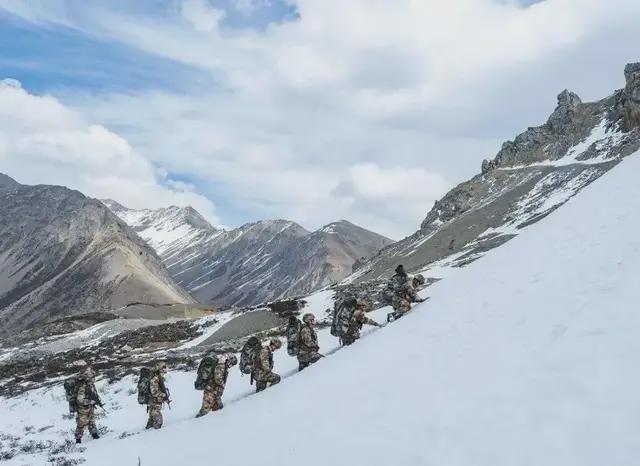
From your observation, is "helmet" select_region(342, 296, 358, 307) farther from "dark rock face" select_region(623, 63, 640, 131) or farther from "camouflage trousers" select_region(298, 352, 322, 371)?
"dark rock face" select_region(623, 63, 640, 131)

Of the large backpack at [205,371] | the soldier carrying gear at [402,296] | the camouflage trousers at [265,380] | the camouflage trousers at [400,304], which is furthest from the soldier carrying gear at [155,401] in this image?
the camouflage trousers at [400,304]

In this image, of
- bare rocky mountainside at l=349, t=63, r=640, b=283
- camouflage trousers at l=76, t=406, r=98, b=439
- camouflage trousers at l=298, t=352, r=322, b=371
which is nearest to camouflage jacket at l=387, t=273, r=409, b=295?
camouflage trousers at l=298, t=352, r=322, b=371

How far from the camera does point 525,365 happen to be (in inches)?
377

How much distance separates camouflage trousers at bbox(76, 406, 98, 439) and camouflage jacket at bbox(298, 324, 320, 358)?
8.23 meters

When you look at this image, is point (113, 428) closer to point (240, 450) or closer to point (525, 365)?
point (240, 450)

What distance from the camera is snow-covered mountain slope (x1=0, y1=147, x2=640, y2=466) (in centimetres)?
762

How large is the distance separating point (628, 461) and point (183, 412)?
2061 cm

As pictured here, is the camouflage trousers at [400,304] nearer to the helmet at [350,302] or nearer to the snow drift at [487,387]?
the helmet at [350,302]

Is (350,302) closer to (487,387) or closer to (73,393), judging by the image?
(73,393)

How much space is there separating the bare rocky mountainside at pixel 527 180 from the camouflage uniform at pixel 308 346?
164 ft

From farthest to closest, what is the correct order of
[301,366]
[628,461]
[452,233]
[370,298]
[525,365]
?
1. [452,233]
2. [370,298]
3. [301,366]
4. [525,365]
5. [628,461]

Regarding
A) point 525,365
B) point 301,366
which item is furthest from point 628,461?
point 301,366

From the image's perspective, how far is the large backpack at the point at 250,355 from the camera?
20828 mm

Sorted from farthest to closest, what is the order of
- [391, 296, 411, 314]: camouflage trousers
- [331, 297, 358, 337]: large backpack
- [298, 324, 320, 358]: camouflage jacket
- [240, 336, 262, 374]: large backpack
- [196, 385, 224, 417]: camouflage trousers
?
[391, 296, 411, 314]: camouflage trousers
[331, 297, 358, 337]: large backpack
[298, 324, 320, 358]: camouflage jacket
[240, 336, 262, 374]: large backpack
[196, 385, 224, 417]: camouflage trousers
